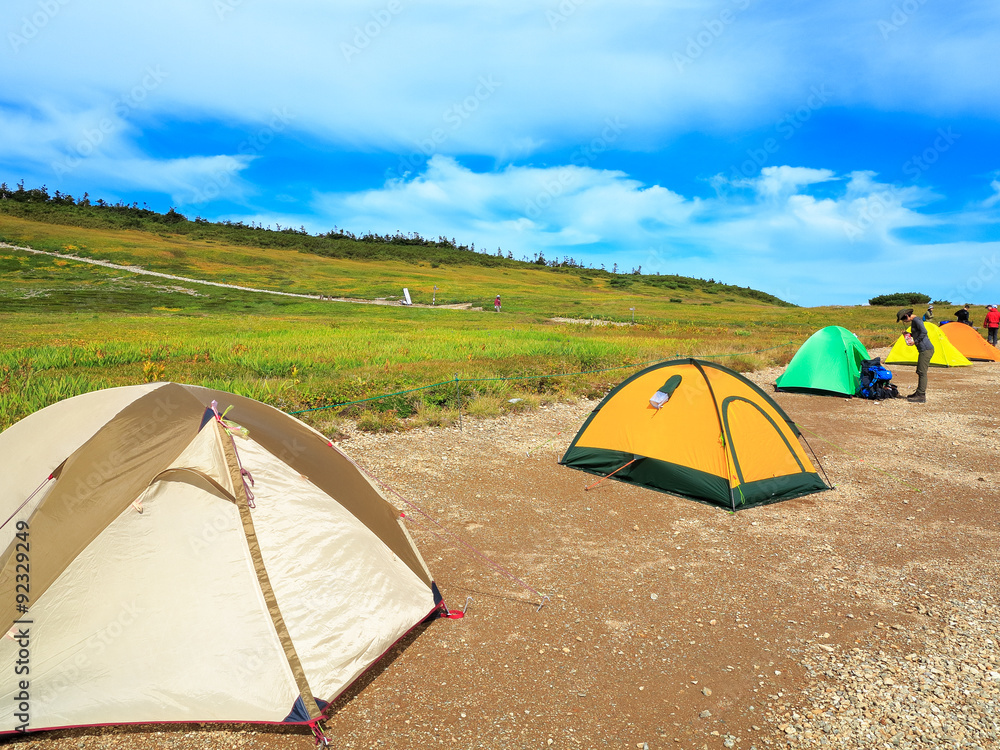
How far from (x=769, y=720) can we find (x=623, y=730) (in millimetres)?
1057

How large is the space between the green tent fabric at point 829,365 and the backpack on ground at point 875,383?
0.62 ft

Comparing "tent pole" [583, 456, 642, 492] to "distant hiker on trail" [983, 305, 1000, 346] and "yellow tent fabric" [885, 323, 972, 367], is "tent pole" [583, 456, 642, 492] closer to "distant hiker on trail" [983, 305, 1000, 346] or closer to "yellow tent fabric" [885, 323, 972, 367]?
"yellow tent fabric" [885, 323, 972, 367]

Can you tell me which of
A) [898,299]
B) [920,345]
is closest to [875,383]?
[920,345]

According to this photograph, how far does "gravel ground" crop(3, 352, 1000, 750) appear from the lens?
3.78 meters

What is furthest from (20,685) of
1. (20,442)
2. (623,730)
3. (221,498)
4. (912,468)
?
(912,468)

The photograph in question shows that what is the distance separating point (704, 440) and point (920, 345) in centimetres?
1153

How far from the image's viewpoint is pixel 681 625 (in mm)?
5039

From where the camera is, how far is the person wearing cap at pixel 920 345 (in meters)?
15.1

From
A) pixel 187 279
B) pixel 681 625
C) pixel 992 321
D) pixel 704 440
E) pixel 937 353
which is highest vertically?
pixel 187 279

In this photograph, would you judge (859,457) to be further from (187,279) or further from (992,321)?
(187,279)

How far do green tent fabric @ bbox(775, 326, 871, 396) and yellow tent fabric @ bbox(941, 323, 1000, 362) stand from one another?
13.6 meters

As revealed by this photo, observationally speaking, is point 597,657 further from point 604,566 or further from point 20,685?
point 20,685

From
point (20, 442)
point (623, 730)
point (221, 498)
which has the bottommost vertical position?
point (623, 730)

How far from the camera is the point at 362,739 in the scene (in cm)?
366
